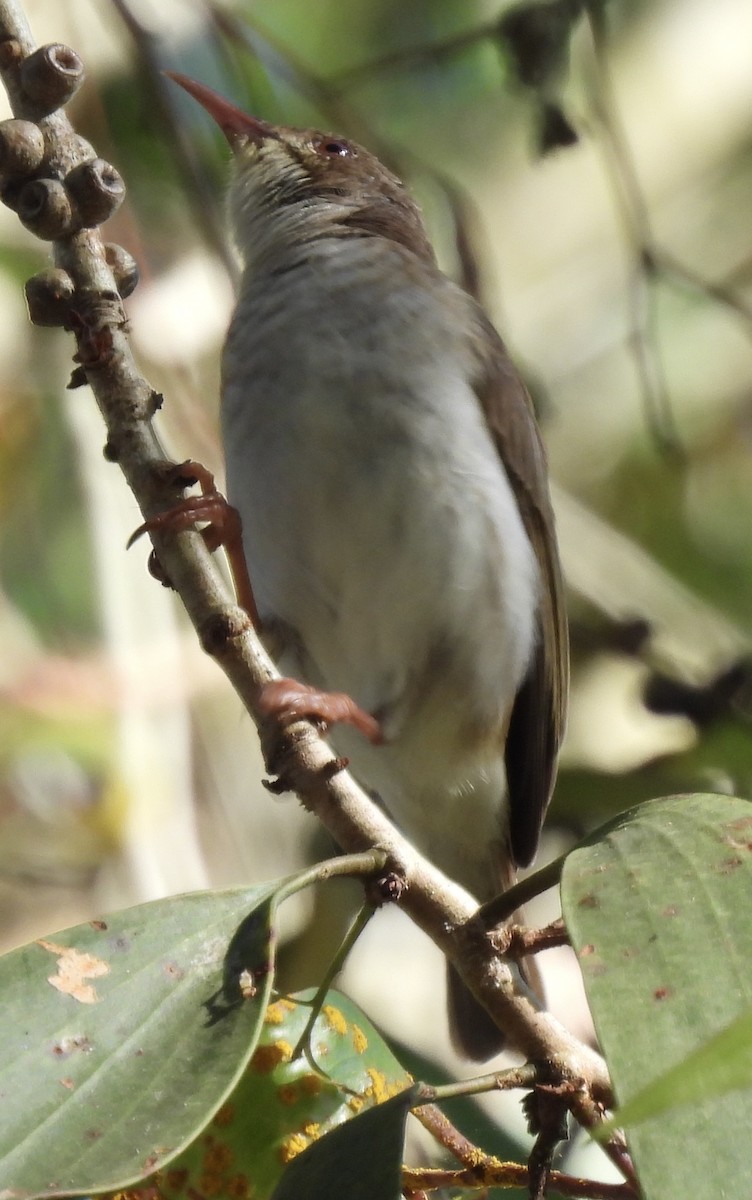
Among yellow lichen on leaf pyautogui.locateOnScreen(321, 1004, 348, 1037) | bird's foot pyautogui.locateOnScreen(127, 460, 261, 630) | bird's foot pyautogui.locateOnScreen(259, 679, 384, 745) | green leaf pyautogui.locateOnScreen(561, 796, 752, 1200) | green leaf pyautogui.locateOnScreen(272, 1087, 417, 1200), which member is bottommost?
green leaf pyautogui.locateOnScreen(272, 1087, 417, 1200)

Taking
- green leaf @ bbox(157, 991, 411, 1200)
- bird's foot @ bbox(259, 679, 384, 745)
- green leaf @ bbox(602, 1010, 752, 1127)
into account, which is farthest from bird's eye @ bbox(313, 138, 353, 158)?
green leaf @ bbox(602, 1010, 752, 1127)

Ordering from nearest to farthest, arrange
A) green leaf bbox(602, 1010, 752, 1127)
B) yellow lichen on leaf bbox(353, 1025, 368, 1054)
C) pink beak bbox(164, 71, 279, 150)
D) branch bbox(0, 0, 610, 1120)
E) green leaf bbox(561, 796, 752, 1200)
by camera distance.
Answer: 1. green leaf bbox(602, 1010, 752, 1127)
2. green leaf bbox(561, 796, 752, 1200)
3. branch bbox(0, 0, 610, 1120)
4. yellow lichen on leaf bbox(353, 1025, 368, 1054)
5. pink beak bbox(164, 71, 279, 150)

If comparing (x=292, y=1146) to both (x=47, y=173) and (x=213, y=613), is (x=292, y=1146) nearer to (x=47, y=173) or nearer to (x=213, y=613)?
(x=213, y=613)

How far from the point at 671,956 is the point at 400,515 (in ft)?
4.43

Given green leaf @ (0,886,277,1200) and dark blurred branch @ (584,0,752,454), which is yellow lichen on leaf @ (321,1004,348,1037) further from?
dark blurred branch @ (584,0,752,454)

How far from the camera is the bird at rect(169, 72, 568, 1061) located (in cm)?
240

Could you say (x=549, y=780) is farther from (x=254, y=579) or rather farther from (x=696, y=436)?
(x=696, y=436)

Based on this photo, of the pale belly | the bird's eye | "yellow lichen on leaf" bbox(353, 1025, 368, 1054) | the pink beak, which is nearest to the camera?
"yellow lichen on leaf" bbox(353, 1025, 368, 1054)

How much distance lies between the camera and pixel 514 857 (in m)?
2.93

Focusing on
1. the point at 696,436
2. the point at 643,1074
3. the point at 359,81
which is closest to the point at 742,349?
the point at 696,436

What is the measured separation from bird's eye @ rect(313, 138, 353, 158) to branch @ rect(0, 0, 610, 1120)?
61.7 inches

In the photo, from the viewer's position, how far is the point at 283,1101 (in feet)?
5.02

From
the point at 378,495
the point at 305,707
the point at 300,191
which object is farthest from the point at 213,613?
the point at 300,191

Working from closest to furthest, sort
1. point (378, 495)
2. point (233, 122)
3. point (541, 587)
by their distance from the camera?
1. point (378, 495)
2. point (541, 587)
3. point (233, 122)
